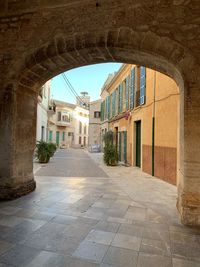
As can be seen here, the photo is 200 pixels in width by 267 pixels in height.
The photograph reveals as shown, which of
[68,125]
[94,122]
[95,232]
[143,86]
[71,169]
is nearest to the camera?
[95,232]

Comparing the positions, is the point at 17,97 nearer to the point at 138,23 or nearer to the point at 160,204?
the point at 138,23

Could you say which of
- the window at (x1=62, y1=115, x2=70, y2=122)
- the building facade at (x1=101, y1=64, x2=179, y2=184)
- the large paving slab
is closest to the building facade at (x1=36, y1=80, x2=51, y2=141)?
the large paving slab

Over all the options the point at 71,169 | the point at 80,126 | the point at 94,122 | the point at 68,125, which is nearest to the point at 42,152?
the point at 71,169

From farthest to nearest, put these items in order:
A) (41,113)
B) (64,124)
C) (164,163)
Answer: (64,124) < (41,113) < (164,163)

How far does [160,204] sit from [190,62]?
245 cm

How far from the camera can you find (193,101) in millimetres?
3082

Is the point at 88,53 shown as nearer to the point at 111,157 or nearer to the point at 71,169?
the point at 71,169

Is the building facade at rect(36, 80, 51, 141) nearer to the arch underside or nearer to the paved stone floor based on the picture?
the arch underside

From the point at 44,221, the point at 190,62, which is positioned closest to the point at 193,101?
the point at 190,62

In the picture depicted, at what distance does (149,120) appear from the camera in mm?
7352

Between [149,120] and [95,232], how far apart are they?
207 inches

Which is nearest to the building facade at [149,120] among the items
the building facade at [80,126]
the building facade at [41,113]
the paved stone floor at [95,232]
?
the paved stone floor at [95,232]

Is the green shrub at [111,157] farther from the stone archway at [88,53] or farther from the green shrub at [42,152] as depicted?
the stone archway at [88,53]

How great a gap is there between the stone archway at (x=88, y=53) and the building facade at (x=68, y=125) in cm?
2570
